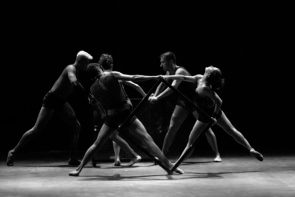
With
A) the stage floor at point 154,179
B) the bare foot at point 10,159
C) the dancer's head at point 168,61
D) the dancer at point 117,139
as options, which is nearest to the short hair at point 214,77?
the dancer's head at point 168,61

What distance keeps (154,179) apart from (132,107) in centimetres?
106

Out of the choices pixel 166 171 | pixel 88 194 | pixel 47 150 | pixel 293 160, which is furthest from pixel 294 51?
pixel 88 194

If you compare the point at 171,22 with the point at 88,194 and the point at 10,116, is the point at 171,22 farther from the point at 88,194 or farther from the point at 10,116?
the point at 88,194

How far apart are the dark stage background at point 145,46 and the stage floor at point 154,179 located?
9.75 ft

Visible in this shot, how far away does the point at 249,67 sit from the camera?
14047mm

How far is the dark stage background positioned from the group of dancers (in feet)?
9.41

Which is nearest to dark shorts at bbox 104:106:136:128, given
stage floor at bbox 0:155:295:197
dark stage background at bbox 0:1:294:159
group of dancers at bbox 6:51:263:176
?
group of dancers at bbox 6:51:263:176

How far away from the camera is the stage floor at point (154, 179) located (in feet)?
23.2

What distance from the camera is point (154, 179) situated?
8.09 m

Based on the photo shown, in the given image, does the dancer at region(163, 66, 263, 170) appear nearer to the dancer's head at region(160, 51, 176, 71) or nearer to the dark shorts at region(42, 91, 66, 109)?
the dancer's head at region(160, 51, 176, 71)

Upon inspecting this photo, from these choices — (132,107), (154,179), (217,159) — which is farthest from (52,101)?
(217,159)

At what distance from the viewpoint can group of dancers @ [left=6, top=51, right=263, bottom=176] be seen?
26.7ft

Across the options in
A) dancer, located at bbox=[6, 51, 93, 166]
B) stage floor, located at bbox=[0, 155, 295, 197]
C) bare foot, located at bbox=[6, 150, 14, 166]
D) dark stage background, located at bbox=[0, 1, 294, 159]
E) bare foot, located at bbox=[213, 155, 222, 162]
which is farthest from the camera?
dark stage background, located at bbox=[0, 1, 294, 159]

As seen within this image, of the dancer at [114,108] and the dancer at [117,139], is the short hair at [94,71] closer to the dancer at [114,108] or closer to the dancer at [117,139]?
the dancer at [114,108]
